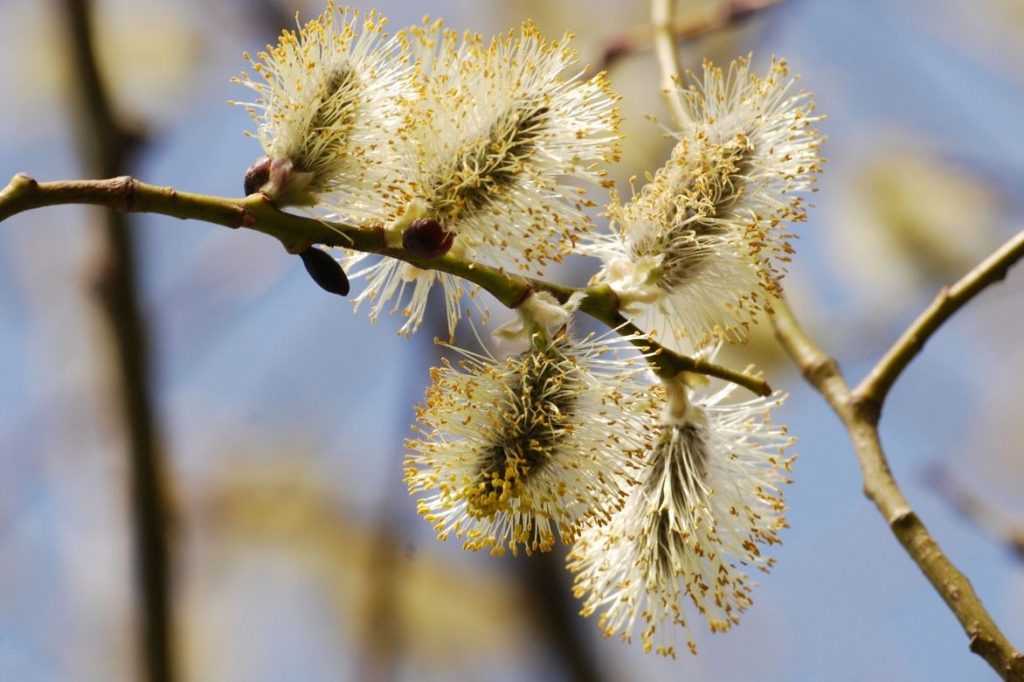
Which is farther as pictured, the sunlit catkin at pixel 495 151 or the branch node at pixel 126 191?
the sunlit catkin at pixel 495 151

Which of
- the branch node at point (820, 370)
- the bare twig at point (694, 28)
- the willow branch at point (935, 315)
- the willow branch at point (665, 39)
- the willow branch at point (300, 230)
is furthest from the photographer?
the bare twig at point (694, 28)

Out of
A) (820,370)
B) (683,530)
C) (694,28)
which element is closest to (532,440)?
(683,530)

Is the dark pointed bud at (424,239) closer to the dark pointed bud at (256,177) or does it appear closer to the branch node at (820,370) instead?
the dark pointed bud at (256,177)

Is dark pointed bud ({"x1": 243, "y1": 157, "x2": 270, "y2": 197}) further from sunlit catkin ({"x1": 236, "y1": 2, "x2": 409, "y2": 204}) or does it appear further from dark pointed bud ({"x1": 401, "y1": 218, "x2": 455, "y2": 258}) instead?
dark pointed bud ({"x1": 401, "y1": 218, "x2": 455, "y2": 258})

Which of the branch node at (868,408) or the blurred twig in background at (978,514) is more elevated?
the branch node at (868,408)

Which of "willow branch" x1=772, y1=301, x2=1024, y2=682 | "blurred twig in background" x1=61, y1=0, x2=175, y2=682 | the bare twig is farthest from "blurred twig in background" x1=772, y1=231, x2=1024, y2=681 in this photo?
"blurred twig in background" x1=61, y1=0, x2=175, y2=682

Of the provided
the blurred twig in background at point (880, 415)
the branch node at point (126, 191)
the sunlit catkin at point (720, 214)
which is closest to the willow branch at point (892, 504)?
the blurred twig in background at point (880, 415)

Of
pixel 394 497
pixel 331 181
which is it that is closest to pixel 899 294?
pixel 394 497

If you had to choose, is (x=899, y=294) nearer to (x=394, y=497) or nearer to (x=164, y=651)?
(x=394, y=497)
